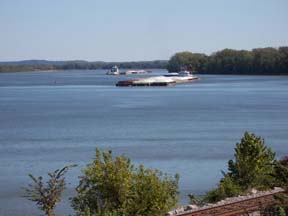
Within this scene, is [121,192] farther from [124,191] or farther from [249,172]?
[249,172]

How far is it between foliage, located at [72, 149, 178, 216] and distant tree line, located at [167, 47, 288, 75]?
120m

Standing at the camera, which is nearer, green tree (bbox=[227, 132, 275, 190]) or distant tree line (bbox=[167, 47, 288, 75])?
green tree (bbox=[227, 132, 275, 190])

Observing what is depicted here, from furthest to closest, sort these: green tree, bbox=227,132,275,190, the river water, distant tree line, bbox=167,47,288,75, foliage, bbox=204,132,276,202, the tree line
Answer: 1. distant tree line, bbox=167,47,288,75
2. the river water
3. green tree, bbox=227,132,275,190
4. foliage, bbox=204,132,276,202
5. the tree line

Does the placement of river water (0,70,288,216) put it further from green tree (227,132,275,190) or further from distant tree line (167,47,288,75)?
distant tree line (167,47,288,75)

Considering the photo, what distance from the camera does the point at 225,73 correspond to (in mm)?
152625

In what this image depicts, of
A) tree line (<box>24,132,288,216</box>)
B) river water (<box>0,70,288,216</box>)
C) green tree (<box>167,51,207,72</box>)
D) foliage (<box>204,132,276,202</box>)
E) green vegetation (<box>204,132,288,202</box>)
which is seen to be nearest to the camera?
tree line (<box>24,132,288,216</box>)

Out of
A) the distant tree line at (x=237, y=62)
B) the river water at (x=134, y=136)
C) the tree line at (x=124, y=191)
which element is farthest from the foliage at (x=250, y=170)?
the distant tree line at (x=237, y=62)

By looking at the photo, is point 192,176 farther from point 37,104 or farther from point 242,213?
point 37,104

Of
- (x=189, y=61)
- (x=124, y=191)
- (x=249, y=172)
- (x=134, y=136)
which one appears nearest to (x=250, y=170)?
(x=249, y=172)

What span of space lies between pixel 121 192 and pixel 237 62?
13559 cm

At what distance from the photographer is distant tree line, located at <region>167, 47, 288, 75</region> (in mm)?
134750

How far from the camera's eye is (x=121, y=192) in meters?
13.2

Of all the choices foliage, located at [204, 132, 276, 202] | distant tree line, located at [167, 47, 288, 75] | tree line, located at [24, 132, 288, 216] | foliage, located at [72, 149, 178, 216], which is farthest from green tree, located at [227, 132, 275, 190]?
distant tree line, located at [167, 47, 288, 75]

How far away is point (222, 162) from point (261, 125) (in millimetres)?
16160
